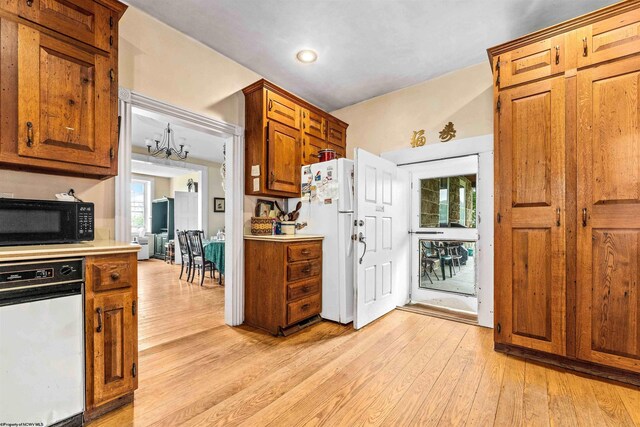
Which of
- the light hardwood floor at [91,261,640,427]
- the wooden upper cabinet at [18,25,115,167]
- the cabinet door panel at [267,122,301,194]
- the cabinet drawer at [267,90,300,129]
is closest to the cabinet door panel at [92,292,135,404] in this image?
the light hardwood floor at [91,261,640,427]

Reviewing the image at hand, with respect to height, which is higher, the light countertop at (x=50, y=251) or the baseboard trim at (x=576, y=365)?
the light countertop at (x=50, y=251)

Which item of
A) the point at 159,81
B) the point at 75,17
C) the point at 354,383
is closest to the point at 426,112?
the point at 159,81

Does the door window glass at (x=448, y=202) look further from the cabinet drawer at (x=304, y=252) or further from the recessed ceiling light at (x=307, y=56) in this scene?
the recessed ceiling light at (x=307, y=56)

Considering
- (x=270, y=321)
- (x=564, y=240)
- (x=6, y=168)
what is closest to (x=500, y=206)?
(x=564, y=240)

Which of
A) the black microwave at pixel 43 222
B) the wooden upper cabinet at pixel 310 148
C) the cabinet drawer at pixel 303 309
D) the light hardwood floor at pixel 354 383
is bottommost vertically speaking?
the light hardwood floor at pixel 354 383

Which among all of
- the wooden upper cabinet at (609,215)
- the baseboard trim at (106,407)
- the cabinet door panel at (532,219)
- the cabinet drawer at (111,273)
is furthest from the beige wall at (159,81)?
the wooden upper cabinet at (609,215)

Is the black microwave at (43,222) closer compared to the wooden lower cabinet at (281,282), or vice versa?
the black microwave at (43,222)

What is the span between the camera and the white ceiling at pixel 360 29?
7.34 ft

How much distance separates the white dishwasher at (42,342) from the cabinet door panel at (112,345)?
65mm

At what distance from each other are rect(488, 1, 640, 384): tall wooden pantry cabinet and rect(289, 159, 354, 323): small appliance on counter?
51.2 inches

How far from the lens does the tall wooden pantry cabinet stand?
1.85 metres

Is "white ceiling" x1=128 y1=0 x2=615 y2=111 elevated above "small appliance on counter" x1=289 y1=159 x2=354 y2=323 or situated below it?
above

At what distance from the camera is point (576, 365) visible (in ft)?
6.57

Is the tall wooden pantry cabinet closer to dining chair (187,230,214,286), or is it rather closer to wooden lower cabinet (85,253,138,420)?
wooden lower cabinet (85,253,138,420)
